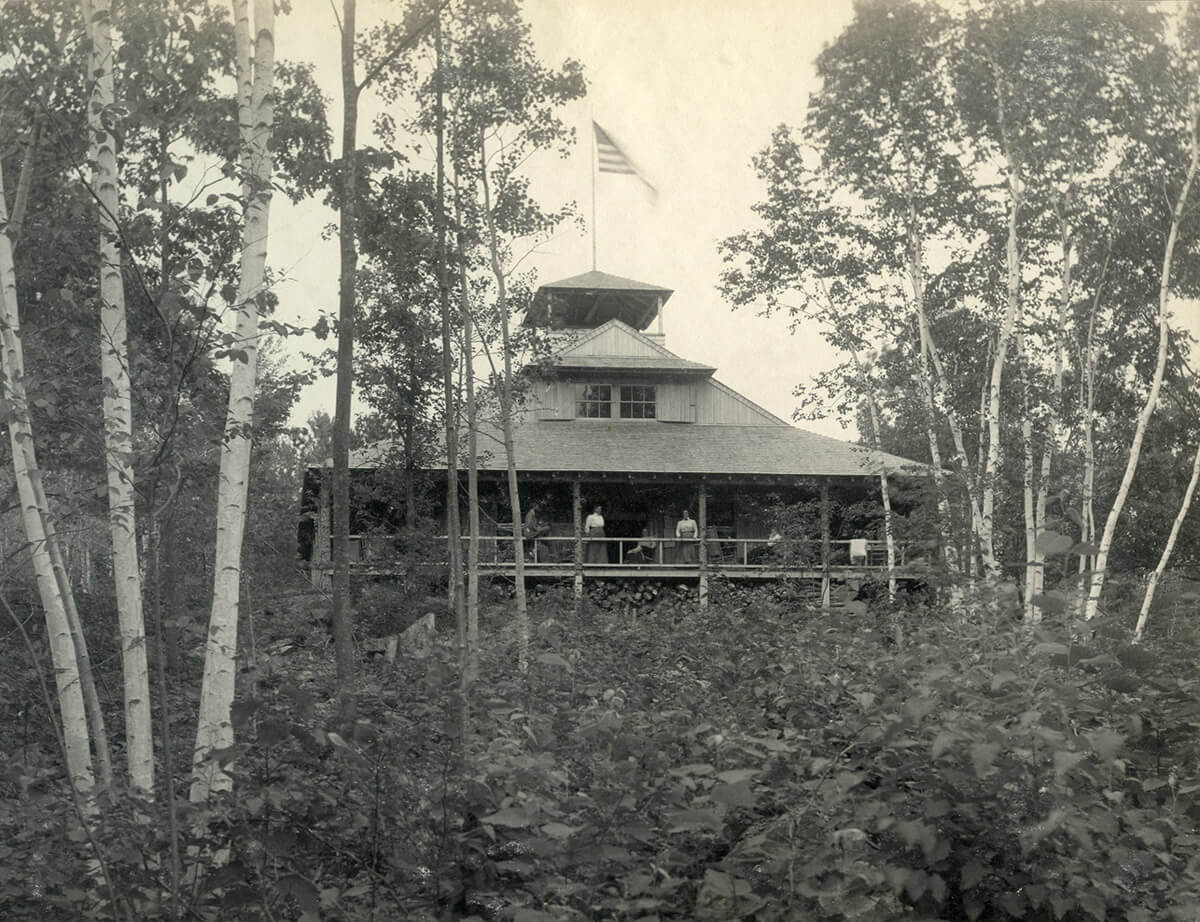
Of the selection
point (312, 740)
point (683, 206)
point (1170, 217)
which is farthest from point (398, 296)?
point (312, 740)

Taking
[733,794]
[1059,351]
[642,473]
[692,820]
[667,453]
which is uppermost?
[1059,351]

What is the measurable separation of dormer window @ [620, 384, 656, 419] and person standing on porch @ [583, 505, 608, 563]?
3.99 m

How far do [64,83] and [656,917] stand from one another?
9090mm

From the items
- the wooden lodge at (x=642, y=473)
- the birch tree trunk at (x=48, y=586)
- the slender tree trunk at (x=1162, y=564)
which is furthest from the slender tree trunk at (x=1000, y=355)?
the birch tree trunk at (x=48, y=586)

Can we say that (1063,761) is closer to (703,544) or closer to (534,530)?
(534,530)

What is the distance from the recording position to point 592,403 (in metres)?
27.5

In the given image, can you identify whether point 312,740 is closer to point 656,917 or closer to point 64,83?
point 656,917

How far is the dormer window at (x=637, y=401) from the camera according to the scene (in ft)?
90.5

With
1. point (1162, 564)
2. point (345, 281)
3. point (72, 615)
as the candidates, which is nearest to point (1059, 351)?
point (1162, 564)

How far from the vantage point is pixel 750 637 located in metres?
8.81

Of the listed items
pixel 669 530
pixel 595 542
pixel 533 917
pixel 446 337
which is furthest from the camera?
pixel 669 530

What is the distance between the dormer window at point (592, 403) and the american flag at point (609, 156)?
44.0 ft

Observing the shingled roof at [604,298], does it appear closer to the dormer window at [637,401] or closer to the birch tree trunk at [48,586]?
the dormer window at [637,401]

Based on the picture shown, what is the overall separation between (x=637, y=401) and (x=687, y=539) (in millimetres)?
6093
